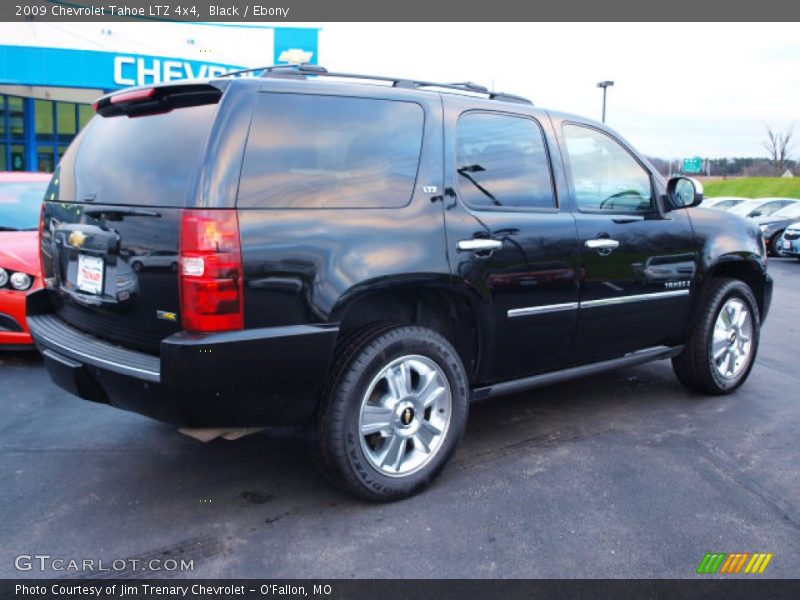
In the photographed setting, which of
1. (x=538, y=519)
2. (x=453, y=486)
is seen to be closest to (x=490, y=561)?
(x=538, y=519)

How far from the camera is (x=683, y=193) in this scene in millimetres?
4684

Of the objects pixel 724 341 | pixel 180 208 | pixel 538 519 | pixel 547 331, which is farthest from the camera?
pixel 724 341

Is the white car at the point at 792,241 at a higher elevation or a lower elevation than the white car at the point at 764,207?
lower

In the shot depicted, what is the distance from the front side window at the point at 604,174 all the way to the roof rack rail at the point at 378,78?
0.41 metres

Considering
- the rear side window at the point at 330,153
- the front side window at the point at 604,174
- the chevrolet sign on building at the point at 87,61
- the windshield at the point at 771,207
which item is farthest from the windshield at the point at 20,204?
the windshield at the point at 771,207

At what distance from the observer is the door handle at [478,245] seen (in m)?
3.45

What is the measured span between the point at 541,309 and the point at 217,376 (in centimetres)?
180

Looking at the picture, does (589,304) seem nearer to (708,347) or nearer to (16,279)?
(708,347)

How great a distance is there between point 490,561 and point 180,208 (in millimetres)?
1853

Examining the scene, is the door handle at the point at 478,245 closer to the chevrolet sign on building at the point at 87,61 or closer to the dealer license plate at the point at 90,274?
the dealer license plate at the point at 90,274

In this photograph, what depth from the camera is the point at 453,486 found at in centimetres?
351

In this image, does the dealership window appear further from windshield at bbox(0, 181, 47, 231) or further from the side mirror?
the side mirror

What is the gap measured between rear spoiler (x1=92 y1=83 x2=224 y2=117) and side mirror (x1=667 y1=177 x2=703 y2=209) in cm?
301
